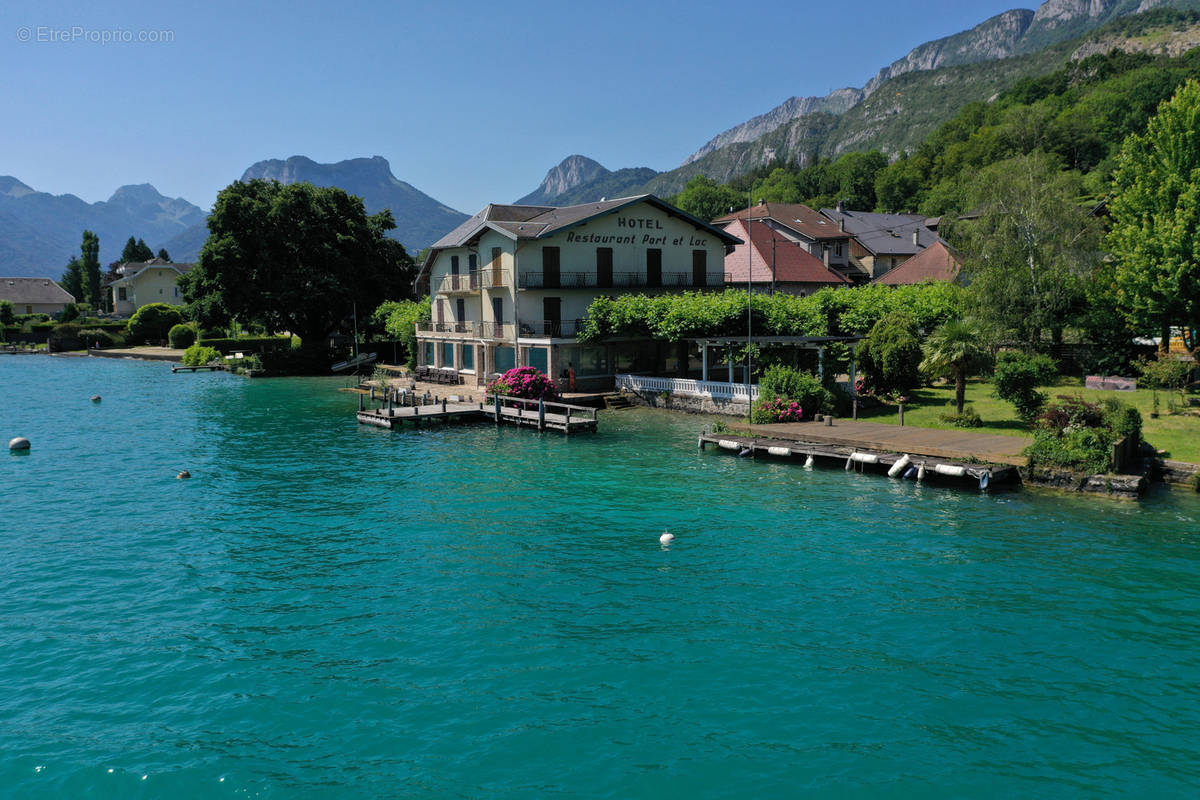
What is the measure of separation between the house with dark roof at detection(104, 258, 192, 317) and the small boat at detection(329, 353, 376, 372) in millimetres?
65610

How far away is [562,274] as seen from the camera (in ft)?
169

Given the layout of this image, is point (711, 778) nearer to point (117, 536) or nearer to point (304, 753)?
point (304, 753)

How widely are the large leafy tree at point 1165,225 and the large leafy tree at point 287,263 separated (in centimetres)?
6028

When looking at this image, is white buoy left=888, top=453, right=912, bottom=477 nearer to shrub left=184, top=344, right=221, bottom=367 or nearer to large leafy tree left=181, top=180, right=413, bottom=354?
large leafy tree left=181, top=180, right=413, bottom=354

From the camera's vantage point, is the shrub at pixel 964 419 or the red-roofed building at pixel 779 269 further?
the red-roofed building at pixel 779 269

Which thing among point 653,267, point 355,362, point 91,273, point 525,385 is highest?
point 91,273

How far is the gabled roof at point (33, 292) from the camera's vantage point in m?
136

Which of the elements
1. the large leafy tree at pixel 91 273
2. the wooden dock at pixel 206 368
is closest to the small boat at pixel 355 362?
the wooden dock at pixel 206 368

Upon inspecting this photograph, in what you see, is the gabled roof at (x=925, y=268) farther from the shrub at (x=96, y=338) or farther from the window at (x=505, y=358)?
the shrub at (x=96, y=338)

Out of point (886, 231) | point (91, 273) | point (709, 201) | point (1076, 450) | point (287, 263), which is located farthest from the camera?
point (709, 201)

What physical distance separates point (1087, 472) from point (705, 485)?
12.1 m

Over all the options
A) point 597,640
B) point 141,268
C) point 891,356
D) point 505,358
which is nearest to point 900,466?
point 891,356

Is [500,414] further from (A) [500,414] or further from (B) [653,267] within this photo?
(B) [653,267]

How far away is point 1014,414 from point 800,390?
9.05 meters
